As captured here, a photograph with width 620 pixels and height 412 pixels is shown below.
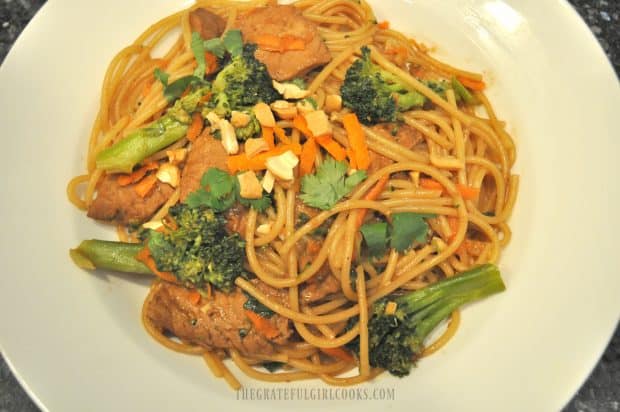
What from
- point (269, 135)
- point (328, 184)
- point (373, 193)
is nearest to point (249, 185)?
point (269, 135)

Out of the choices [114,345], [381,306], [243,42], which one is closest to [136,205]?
[114,345]

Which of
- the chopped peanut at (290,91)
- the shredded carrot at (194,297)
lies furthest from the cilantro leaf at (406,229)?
the shredded carrot at (194,297)

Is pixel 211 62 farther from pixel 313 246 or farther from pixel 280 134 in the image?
pixel 313 246

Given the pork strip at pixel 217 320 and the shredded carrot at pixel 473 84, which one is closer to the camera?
the pork strip at pixel 217 320

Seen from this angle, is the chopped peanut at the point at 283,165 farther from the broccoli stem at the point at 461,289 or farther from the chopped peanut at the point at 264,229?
the broccoli stem at the point at 461,289

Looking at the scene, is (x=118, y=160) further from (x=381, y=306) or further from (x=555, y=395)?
(x=555, y=395)
